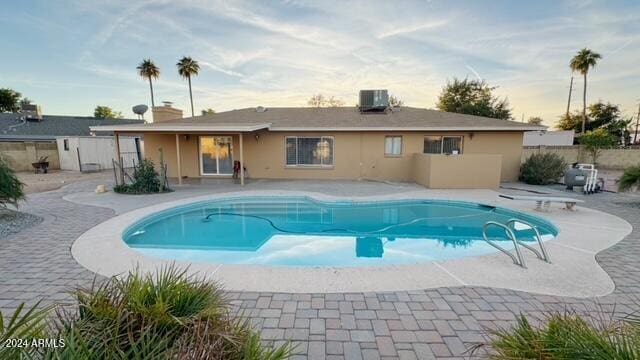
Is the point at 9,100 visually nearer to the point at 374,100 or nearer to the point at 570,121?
the point at 374,100

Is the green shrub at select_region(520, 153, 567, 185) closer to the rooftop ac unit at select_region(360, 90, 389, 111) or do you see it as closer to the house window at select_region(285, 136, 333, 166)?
the rooftop ac unit at select_region(360, 90, 389, 111)

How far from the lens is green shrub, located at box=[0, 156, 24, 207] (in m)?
6.15

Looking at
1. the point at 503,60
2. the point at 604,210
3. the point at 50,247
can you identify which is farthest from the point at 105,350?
A: the point at 503,60

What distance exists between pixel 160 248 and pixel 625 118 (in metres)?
44.8

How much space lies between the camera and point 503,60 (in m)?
14.9

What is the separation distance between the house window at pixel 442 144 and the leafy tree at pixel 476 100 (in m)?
16.2

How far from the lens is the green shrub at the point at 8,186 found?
20.2ft

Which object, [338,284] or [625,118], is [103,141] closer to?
[338,284]

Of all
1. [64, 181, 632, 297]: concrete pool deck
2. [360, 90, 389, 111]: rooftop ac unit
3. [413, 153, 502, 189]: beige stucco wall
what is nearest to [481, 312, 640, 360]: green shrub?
[64, 181, 632, 297]: concrete pool deck

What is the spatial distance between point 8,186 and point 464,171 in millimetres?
13994

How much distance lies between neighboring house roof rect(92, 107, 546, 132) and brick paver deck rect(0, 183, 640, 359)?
742 centimetres

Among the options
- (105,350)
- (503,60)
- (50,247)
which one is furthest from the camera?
(503,60)

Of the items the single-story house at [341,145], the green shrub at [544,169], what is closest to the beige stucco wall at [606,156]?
the green shrub at [544,169]

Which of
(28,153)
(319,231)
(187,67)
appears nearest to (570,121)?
(319,231)
